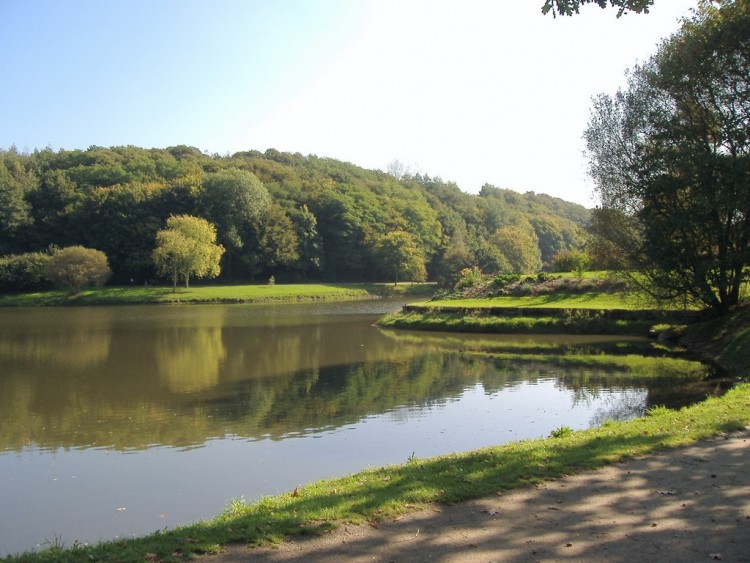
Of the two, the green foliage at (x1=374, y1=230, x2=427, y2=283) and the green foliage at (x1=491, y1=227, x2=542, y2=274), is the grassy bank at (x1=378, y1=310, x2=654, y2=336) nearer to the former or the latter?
the green foliage at (x1=374, y1=230, x2=427, y2=283)

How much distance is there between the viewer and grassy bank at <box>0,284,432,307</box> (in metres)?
67.3

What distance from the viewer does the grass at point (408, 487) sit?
6324mm

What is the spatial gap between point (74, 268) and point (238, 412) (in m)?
62.4

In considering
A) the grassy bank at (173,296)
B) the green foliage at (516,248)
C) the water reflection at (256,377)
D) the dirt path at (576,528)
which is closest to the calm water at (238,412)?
the water reflection at (256,377)

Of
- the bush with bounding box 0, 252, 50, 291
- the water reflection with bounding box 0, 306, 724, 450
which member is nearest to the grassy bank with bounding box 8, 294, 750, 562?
the water reflection with bounding box 0, 306, 724, 450

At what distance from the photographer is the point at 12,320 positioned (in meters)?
46.0

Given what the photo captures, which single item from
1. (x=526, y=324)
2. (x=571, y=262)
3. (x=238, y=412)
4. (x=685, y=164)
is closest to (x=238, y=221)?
(x=571, y=262)

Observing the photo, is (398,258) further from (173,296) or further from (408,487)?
(408,487)

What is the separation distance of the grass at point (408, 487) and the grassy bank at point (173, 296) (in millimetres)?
61738

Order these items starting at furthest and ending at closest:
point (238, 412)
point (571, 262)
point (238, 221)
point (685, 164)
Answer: point (238, 221), point (571, 262), point (685, 164), point (238, 412)

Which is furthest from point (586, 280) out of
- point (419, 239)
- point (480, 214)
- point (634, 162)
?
point (480, 214)

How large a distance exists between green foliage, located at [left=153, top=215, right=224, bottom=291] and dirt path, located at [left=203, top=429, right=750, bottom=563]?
2720 inches

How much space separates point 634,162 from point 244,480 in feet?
74.8

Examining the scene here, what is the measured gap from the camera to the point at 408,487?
7.88 meters
